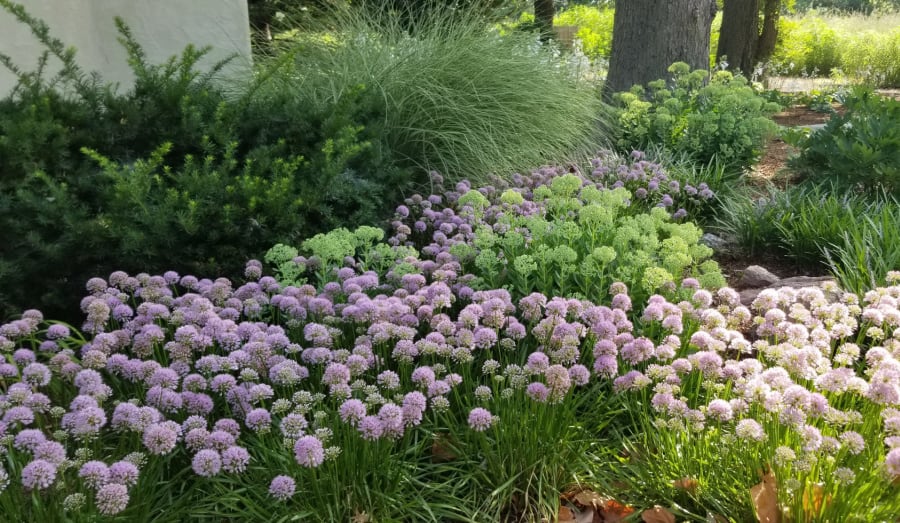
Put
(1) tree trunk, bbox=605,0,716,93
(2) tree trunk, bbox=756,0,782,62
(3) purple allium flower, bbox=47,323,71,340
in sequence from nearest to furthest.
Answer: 1. (3) purple allium flower, bbox=47,323,71,340
2. (1) tree trunk, bbox=605,0,716,93
3. (2) tree trunk, bbox=756,0,782,62

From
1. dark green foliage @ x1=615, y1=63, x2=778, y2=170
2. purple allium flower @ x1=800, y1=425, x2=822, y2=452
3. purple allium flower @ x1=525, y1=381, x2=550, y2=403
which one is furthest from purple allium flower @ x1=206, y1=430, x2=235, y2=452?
dark green foliage @ x1=615, y1=63, x2=778, y2=170

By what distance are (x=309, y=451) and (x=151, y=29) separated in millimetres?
6221

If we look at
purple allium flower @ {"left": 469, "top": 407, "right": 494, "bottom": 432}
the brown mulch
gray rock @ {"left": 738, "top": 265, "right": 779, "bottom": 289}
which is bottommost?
the brown mulch

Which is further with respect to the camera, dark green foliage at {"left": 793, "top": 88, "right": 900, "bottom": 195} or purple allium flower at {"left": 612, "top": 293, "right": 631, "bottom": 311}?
dark green foliage at {"left": 793, "top": 88, "right": 900, "bottom": 195}

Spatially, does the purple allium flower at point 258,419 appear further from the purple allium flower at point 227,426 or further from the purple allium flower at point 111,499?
the purple allium flower at point 111,499

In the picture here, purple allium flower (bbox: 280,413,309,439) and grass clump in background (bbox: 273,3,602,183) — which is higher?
grass clump in background (bbox: 273,3,602,183)

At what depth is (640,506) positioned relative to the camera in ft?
7.03

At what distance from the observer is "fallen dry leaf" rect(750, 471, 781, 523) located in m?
1.83

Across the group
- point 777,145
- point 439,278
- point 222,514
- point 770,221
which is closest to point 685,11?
point 777,145

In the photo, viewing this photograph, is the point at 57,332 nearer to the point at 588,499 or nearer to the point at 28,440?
the point at 28,440

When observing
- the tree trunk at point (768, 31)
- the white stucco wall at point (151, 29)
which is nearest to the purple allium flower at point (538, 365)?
the white stucco wall at point (151, 29)

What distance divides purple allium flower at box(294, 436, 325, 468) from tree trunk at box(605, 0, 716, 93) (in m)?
6.82

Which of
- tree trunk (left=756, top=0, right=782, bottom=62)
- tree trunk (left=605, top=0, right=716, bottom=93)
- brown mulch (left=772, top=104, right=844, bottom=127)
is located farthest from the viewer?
tree trunk (left=756, top=0, right=782, bottom=62)

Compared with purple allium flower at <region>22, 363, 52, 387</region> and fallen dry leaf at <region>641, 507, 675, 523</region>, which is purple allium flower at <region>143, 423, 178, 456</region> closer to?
purple allium flower at <region>22, 363, 52, 387</region>
